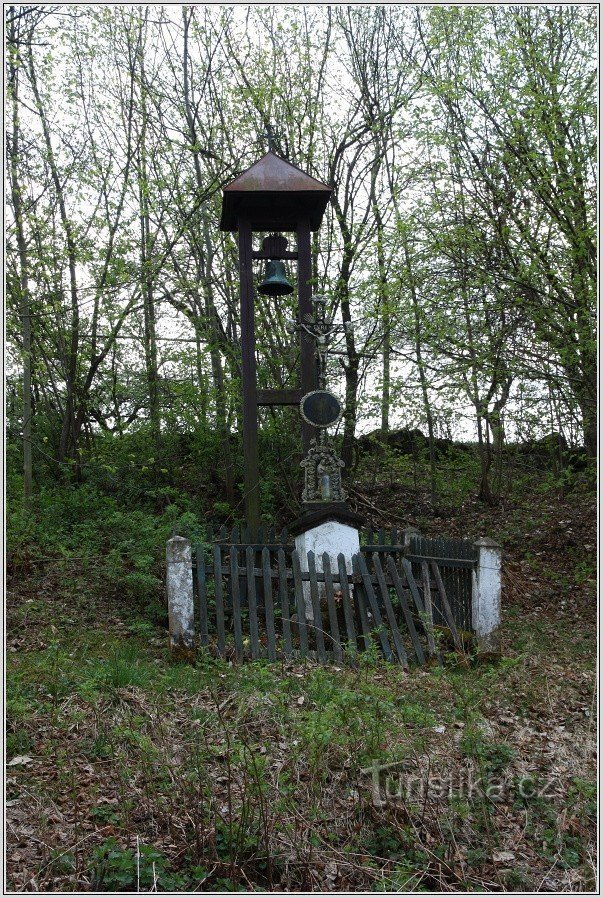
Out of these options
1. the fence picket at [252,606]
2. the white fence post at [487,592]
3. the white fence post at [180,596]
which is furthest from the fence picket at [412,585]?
the white fence post at [180,596]

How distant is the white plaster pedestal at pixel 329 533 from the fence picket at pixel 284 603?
1.15 feet

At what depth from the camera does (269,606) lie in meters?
7.12

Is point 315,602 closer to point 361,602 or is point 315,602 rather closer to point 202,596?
point 361,602

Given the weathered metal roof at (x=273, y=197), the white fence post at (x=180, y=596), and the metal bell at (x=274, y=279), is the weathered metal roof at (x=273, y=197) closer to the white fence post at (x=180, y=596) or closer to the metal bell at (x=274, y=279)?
the metal bell at (x=274, y=279)

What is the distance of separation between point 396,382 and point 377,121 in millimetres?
4335

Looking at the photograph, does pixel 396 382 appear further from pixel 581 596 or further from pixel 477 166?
pixel 581 596

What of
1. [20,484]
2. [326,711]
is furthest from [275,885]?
[20,484]

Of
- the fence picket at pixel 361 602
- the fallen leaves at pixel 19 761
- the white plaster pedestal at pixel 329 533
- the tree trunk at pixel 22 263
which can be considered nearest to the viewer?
the fallen leaves at pixel 19 761

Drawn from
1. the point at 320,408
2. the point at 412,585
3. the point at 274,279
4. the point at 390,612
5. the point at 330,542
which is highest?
the point at 274,279

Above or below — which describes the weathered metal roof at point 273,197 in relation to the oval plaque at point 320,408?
above

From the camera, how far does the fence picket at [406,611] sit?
6.86 meters

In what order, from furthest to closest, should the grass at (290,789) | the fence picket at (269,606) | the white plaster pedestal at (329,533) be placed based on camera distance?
the white plaster pedestal at (329,533) < the fence picket at (269,606) < the grass at (290,789)

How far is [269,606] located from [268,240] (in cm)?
424

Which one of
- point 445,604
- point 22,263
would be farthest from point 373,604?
point 22,263
